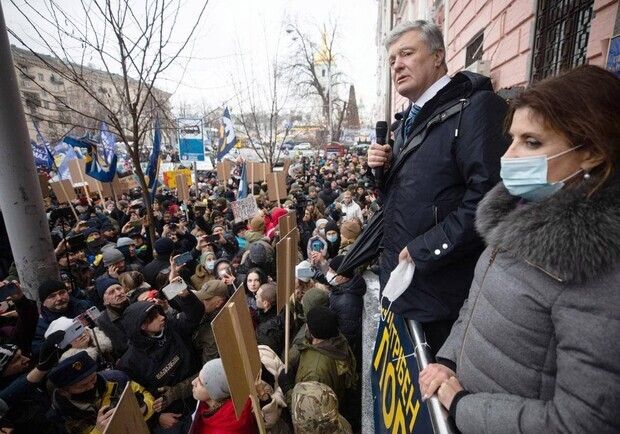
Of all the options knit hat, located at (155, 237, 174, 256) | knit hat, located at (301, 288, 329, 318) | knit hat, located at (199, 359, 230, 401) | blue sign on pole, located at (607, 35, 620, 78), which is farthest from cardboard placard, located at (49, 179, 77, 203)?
blue sign on pole, located at (607, 35, 620, 78)

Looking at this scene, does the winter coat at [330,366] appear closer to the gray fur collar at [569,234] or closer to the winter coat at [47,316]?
the gray fur collar at [569,234]

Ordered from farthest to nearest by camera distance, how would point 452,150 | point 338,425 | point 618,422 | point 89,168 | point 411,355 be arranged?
point 89,168 < point 338,425 < point 452,150 < point 411,355 < point 618,422

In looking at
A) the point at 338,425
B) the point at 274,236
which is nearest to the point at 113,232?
the point at 274,236

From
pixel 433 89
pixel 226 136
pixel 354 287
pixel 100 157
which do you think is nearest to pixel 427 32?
pixel 433 89

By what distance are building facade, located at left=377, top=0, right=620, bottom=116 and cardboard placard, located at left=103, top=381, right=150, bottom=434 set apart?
349 cm

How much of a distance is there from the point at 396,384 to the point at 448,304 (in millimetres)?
469

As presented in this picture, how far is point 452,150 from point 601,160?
75 centimetres

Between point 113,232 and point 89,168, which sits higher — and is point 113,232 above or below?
below

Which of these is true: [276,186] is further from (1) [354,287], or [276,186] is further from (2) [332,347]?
(2) [332,347]

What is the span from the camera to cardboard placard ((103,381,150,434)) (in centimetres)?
118

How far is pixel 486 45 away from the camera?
5598mm

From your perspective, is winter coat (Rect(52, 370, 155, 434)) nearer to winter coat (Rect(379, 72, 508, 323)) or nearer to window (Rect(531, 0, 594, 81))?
winter coat (Rect(379, 72, 508, 323))

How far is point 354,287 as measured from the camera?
3.67m

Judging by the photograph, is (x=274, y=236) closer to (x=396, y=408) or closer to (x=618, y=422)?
(x=396, y=408)
